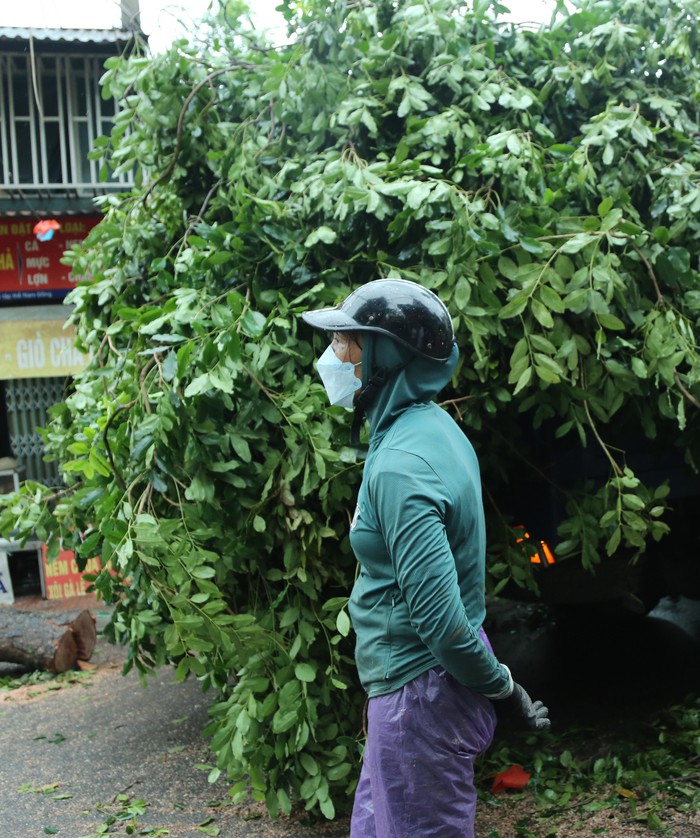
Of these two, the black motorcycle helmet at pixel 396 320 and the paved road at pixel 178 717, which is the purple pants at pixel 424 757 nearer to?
the black motorcycle helmet at pixel 396 320

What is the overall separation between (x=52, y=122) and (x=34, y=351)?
217 centimetres

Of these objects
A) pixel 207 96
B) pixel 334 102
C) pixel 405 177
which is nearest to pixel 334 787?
pixel 405 177

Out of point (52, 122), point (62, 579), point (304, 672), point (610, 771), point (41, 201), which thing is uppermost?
point (52, 122)

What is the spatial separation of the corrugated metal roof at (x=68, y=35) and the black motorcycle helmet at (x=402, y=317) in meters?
7.20

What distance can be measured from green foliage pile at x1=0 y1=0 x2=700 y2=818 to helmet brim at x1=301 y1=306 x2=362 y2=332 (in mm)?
730

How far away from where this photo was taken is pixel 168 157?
14.2ft

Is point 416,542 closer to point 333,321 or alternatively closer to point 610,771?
point 333,321

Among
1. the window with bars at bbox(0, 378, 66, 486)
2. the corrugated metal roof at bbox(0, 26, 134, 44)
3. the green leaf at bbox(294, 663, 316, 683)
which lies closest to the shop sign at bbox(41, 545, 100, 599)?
the window with bars at bbox(0, 378, 66, 486)

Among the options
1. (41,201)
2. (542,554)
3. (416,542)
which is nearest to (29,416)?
(41,201)

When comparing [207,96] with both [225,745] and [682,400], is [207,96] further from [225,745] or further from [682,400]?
[225,745]

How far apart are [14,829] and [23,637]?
283cm

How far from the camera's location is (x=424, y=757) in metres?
2.16

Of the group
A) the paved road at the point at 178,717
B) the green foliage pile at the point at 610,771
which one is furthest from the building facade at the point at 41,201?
the green foliage pile at the point at 610,771

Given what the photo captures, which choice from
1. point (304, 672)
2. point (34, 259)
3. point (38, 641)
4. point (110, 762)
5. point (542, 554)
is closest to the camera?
point (304, 672)
